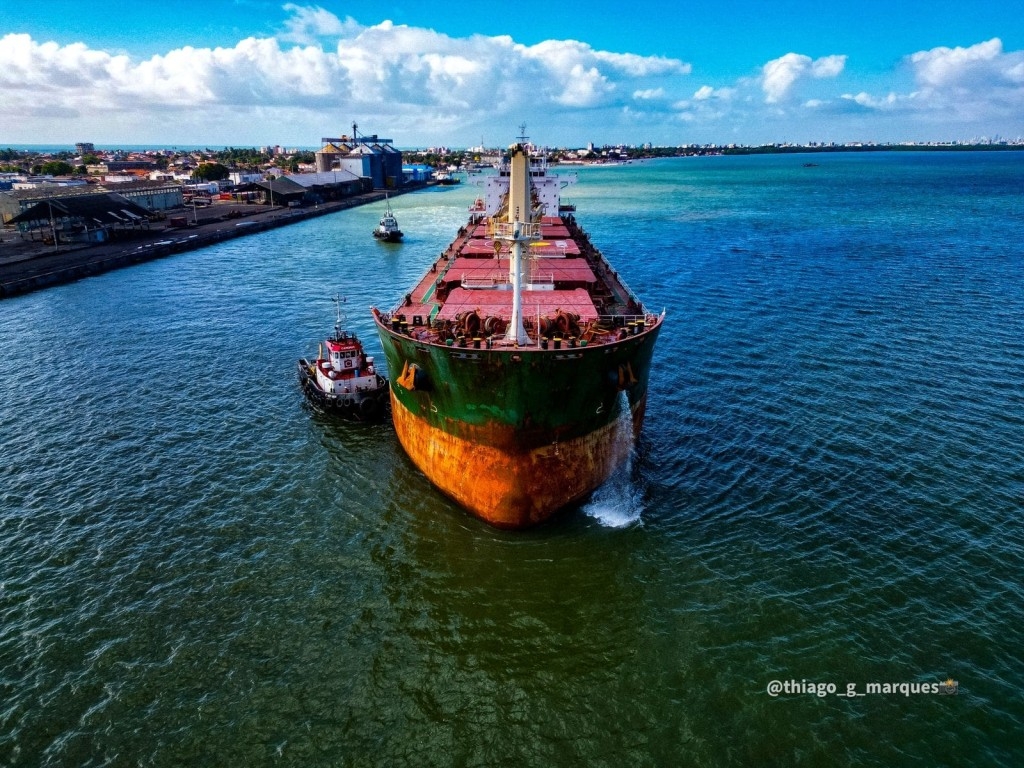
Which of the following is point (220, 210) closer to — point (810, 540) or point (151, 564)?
point (151, 564)

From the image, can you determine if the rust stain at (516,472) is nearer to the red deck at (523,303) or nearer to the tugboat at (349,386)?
the red deck at (523,303)

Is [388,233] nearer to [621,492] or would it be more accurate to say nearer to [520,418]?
[621,492]

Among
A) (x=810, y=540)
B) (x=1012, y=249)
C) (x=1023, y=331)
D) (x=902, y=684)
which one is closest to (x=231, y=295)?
(x=810, y=540)

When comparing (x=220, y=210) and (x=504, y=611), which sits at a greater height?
(x=220, y=210)

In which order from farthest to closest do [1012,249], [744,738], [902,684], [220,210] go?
[220,210], [1012,249], [902,684], [744,738]

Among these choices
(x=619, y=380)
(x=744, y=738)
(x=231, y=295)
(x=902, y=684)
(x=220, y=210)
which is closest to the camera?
(x=744, y=738)

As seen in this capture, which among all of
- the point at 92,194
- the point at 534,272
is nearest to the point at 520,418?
the point at 534,272

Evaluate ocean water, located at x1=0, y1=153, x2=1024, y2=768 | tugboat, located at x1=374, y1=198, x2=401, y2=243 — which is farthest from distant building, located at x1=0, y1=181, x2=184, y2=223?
ocean water, located at x1=0, y1=153, x2=1024, y2=768

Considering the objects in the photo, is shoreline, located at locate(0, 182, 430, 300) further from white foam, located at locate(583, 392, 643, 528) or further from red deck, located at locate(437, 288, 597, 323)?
white foam, located at locate(583, 392, 643, 528)
